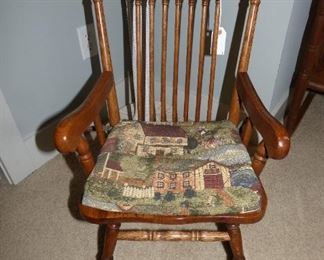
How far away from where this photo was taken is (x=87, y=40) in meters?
1.24

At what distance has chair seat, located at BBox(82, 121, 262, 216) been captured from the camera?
669 millimetres

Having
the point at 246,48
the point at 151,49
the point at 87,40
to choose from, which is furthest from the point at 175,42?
the point at 87,40

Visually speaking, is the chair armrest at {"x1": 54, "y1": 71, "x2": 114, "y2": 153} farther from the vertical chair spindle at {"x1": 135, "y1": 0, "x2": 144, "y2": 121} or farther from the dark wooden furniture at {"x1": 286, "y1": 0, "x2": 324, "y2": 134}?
the dark wooden furniture at {"x1": 286, "y1": 0, "x2": 324, "y2": 134}

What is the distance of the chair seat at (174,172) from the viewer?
67cm

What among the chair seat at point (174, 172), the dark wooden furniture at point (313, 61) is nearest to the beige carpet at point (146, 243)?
the dark wooden furniture at point (313, 61)

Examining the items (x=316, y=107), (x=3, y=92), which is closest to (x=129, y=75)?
(x=3, y=92)

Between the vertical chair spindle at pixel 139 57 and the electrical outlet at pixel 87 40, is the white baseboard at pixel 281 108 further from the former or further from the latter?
the electrical outlet at pixel 87 40

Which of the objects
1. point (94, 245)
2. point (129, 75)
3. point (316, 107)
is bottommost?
point (94, 245)

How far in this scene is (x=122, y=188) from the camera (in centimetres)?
70

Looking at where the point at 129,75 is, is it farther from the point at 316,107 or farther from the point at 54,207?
the point at 316,107

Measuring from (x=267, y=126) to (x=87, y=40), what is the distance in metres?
0.89

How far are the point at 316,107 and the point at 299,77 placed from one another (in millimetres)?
512

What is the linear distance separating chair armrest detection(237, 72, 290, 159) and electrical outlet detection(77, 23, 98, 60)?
2.41ft

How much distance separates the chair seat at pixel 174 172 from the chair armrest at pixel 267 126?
121 millimetres
